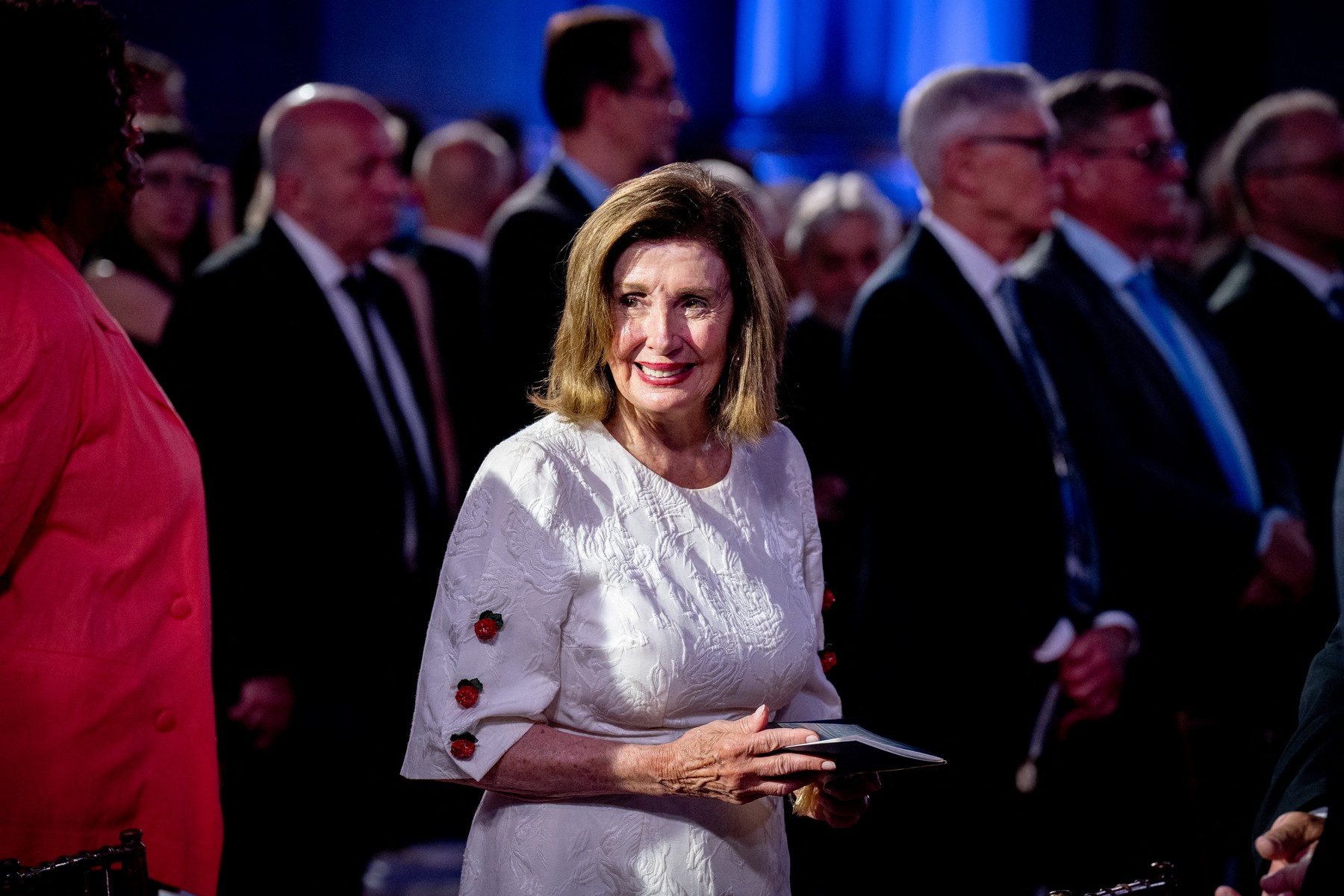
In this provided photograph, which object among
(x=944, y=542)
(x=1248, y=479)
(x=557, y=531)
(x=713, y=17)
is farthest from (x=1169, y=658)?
(x=713, y=17)

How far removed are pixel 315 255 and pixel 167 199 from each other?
113 centimetres

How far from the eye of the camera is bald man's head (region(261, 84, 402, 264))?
4051 millimetres

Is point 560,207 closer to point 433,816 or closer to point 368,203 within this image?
point 368,203

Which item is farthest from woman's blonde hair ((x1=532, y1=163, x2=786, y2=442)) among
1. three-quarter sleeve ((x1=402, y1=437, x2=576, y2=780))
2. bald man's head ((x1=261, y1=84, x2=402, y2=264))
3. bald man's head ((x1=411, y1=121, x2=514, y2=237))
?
bald man's head ((x1=411, y1=121, x2=514, y2=237))

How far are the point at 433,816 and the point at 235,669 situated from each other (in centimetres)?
200

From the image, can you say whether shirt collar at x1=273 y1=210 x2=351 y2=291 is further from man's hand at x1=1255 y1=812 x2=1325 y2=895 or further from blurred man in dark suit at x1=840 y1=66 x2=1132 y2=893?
man's hand at x1=1255 y1=812 x2=1325 y2=895

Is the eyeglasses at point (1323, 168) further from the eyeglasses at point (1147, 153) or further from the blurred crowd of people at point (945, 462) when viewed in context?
the eyeglasses at point (1147, 153)

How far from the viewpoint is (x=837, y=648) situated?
155 inches

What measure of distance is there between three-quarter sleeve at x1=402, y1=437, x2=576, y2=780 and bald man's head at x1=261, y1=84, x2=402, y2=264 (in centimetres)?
209

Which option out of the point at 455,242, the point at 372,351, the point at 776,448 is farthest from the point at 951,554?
the point at 455,242

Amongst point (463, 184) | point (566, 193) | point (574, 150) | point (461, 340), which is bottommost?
point (461, 340)

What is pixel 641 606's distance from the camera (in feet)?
7.11

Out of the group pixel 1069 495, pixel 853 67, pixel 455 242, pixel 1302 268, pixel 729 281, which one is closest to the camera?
→ pixel 729 281

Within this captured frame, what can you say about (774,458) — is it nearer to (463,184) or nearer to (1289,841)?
(1289,841)
